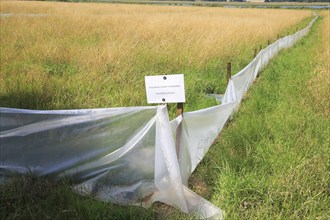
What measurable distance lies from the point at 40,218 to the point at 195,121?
4.59 feet

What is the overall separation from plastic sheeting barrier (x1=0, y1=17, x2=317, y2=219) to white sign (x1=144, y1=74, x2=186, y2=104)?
0.11m

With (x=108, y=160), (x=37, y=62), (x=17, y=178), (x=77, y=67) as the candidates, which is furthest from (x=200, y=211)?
(x=37, y=62)

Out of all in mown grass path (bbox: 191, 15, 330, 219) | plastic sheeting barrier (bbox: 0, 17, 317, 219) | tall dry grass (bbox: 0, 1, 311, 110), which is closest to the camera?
plastic sheeting barrier (bbox: 0, 17, 317, 219)

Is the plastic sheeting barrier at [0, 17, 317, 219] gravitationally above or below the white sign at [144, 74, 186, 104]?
below

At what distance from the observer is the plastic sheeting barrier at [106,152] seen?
2.31m

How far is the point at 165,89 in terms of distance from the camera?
2.38 metres

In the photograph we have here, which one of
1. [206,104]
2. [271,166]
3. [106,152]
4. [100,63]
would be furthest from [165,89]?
[100,63]

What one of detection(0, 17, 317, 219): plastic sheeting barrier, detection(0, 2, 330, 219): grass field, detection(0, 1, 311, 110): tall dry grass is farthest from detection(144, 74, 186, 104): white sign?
detection(0, 1, 311, 110): tall dry grass

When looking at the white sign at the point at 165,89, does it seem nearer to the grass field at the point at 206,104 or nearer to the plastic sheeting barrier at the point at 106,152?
the plastic sheeting barrier at the point at 106,152

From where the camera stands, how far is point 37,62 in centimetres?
617

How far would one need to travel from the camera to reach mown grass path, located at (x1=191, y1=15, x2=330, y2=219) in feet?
7.91

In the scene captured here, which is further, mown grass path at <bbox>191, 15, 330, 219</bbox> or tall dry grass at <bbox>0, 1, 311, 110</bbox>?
tall dry grass at <bbox>0, 1, 311, 110</bbox>

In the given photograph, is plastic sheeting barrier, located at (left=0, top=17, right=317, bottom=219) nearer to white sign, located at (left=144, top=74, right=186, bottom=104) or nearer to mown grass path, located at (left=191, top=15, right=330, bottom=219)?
white sign, located at (left=144, top=74, right=186, bottom=104)

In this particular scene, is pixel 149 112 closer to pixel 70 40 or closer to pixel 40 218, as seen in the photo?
pixel 40 218
